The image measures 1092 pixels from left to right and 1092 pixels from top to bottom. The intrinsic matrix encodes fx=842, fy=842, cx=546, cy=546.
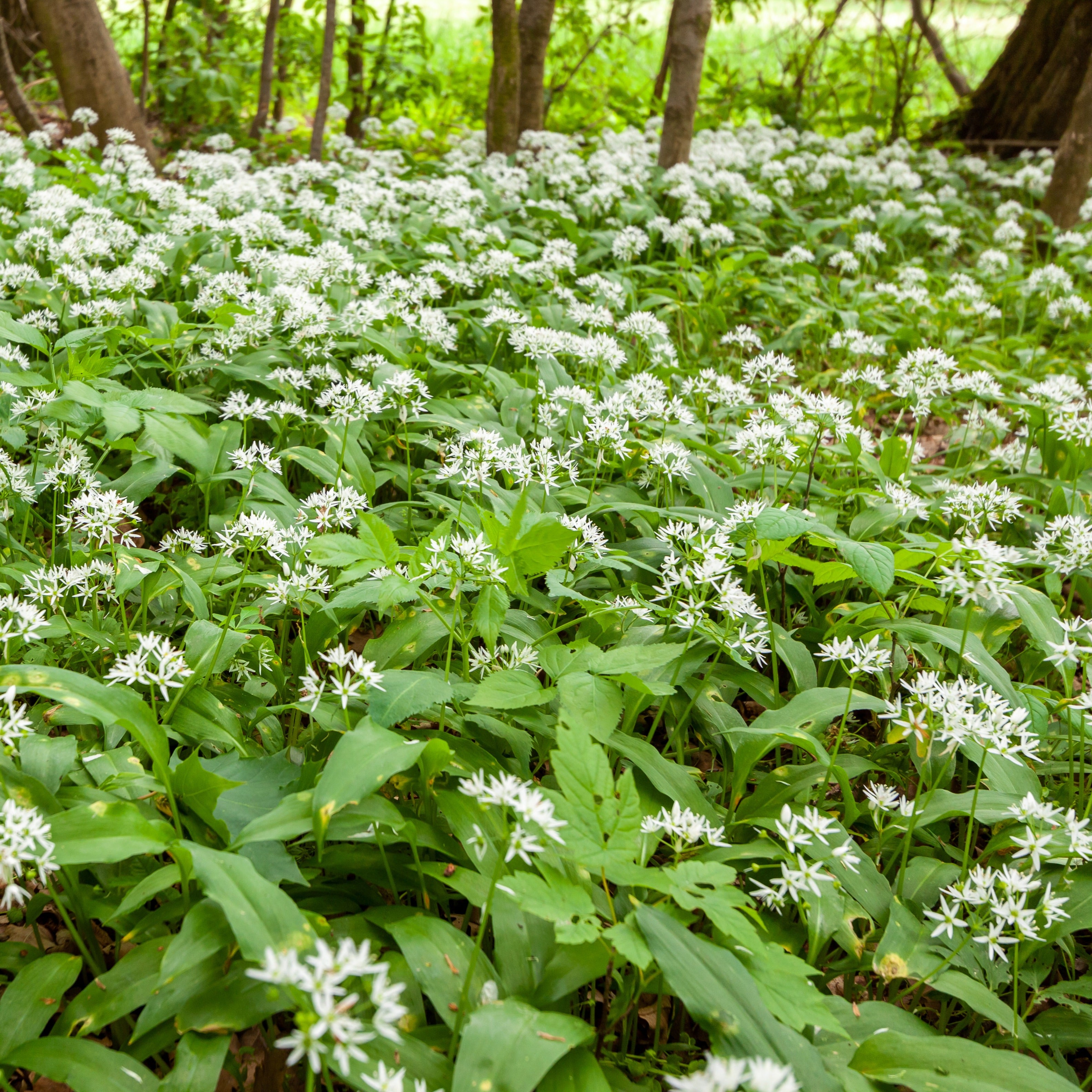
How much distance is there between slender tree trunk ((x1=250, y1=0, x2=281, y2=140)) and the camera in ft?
22.5

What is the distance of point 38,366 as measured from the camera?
2.92m

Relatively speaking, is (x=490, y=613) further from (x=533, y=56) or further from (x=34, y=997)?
(x=533, y=56)

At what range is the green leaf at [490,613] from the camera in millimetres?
1737

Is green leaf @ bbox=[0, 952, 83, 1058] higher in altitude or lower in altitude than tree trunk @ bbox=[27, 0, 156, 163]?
lower

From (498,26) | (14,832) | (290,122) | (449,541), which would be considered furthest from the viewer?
(290,122)

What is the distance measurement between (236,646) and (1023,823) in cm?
180

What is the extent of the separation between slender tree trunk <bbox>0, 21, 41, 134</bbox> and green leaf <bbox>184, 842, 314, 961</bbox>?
6.97 m

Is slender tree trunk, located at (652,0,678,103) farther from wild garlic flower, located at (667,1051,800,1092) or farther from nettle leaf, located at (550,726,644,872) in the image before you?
wild garlic flower, located at (667,1051,800,1092)

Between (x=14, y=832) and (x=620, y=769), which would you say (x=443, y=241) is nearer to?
(x=620, y=769)

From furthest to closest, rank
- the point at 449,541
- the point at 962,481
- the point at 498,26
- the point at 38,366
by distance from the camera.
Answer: the point at 498,26, the point at 962,481, the point at 38,366, the point at 449,541

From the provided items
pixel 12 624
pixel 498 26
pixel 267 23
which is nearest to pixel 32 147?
pixel 267 23

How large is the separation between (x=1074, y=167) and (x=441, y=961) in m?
7.96

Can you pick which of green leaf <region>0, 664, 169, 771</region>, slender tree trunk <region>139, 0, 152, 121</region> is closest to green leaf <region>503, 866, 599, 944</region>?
green leaf <region>0, 664, 169, 771</region>

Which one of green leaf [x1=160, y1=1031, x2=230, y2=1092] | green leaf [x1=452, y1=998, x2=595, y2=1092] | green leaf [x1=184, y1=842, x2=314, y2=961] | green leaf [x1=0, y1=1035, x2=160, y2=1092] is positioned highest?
green leaf [x1=184, y1=842, x2=314, y2=961]
